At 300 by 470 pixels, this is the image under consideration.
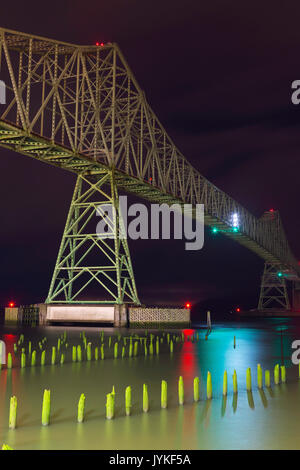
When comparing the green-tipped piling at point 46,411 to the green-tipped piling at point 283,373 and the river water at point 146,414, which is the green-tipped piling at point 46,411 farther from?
the green-tipped piling at point 283,373

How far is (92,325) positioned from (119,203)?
1296 cm

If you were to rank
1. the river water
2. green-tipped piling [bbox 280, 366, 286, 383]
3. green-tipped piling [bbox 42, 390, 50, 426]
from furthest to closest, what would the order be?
green-tipped piling [bbox 280, 366, 286, 383]
green-tipped piling [bbox 42, 390, 50, 426]
the river water

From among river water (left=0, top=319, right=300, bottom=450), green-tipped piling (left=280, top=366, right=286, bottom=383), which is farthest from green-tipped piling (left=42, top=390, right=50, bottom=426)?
green-tipped piling (left=280, top=366, right=286, bottom=383)

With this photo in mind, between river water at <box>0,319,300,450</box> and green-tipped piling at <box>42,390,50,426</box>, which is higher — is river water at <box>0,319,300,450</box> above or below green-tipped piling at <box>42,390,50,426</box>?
below

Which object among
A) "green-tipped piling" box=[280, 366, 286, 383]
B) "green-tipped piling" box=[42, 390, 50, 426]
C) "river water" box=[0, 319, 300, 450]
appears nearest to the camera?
"river water" box=[0, 319, 300, 450]

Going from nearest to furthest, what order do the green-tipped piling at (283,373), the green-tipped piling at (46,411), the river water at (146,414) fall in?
the river water at (146,414)
the green-tipped piling at (46,411)
the green-tipped piling at (283,373)

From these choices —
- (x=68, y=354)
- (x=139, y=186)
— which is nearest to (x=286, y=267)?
(x=139, y=186)

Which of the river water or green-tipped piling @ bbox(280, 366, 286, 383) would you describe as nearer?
the river water

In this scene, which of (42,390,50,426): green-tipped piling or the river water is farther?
(42,390,50,426): green-tipped piling

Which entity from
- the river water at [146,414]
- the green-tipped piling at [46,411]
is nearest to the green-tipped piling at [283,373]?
the river water at [146,414]

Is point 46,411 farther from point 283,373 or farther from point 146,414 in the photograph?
point 283,373

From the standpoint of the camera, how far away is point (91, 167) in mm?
45656

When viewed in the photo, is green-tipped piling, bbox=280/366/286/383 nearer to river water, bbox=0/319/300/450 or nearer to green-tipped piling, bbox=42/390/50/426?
river water, bbox=0/319/300/450
